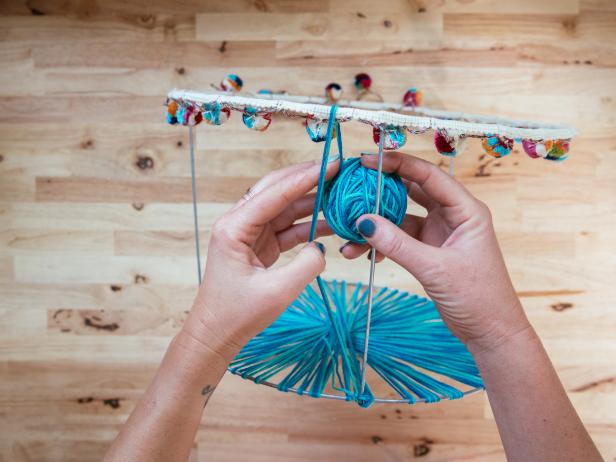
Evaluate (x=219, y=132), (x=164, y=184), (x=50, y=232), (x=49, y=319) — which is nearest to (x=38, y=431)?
(x=49, y=319)

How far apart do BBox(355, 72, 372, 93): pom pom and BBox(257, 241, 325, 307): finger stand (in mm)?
580

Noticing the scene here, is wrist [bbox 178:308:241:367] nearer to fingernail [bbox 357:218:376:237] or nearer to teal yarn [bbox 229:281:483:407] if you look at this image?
teal yarn [bbox 229:281:483:407]

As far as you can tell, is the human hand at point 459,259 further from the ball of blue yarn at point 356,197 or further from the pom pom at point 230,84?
the pom pom at point 230,84

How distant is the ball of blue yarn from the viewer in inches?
24.6

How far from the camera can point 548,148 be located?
595 millimetres

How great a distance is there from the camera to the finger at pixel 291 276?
62 centimetres

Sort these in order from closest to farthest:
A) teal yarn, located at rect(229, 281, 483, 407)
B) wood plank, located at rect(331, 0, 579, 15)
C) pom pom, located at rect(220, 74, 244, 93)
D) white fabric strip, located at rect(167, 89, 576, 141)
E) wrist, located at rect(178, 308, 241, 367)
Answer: white fabric strip, located at rect(167, 89, 576, 141)
wrist, located at rect(178, 308, 241, 367)
teal yarn, located at rect(229, 281, 483, 407)
pom pom, located at rect(220, 74, 244, 93)
wood plank, located at rect(331, 0, 579, 15)

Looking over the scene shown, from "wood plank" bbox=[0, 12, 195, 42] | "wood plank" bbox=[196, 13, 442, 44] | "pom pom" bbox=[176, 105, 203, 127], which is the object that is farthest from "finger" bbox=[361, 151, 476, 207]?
"wood plank" bbox=[0, 12, 195, 42]

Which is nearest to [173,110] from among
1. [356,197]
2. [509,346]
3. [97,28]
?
[356,197]

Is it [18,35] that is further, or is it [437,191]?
[18,35]

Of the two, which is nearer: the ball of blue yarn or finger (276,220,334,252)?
the ball of blue yarn

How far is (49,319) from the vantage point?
1196mm

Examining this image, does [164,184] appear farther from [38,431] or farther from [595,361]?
[595,361]

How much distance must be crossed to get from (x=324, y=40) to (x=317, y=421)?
0.87 metres
